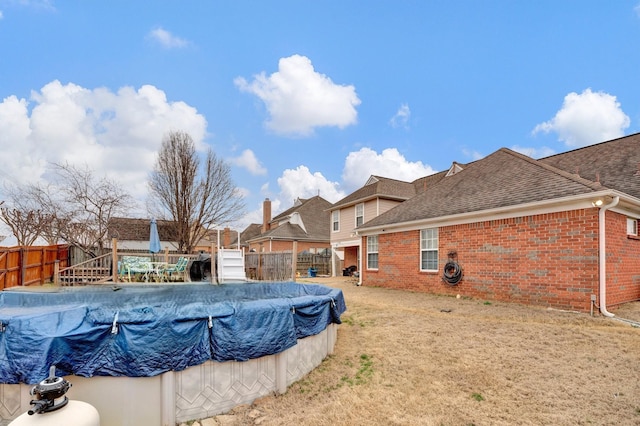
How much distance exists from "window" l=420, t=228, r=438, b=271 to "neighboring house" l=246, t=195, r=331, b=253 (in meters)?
13.8

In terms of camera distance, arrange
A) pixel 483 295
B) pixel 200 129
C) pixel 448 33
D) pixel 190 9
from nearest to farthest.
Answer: pixel 483 295 → pixel 190 9 → pixel 448 33 → pixel 200 129

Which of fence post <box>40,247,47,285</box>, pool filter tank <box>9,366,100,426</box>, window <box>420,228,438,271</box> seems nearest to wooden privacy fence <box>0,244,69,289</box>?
fence post <box>40,247,47,285</box>

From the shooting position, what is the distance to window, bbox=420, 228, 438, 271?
11.3 metres

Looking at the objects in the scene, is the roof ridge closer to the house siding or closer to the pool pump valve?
the house siding

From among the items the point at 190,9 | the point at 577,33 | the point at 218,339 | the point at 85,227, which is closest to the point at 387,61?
the point at 577,33

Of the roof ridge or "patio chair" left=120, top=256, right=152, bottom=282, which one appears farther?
"patio chair" left=120, top=256, right=152, bottom=282

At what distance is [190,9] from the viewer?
10.3m

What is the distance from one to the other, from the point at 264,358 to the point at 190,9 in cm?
1080

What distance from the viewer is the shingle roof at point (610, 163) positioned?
9430mm

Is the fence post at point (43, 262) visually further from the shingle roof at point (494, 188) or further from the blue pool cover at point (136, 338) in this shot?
the shingle roof at point (494, 188)

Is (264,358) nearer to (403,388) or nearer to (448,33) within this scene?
(403,388)

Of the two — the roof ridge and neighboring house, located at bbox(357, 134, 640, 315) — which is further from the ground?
the roof ridge

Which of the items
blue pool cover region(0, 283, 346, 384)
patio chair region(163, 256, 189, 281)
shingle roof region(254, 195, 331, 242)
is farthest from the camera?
shingle roof region(254, 195, 331, 242)

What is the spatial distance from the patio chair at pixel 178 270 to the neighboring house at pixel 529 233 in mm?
8168
